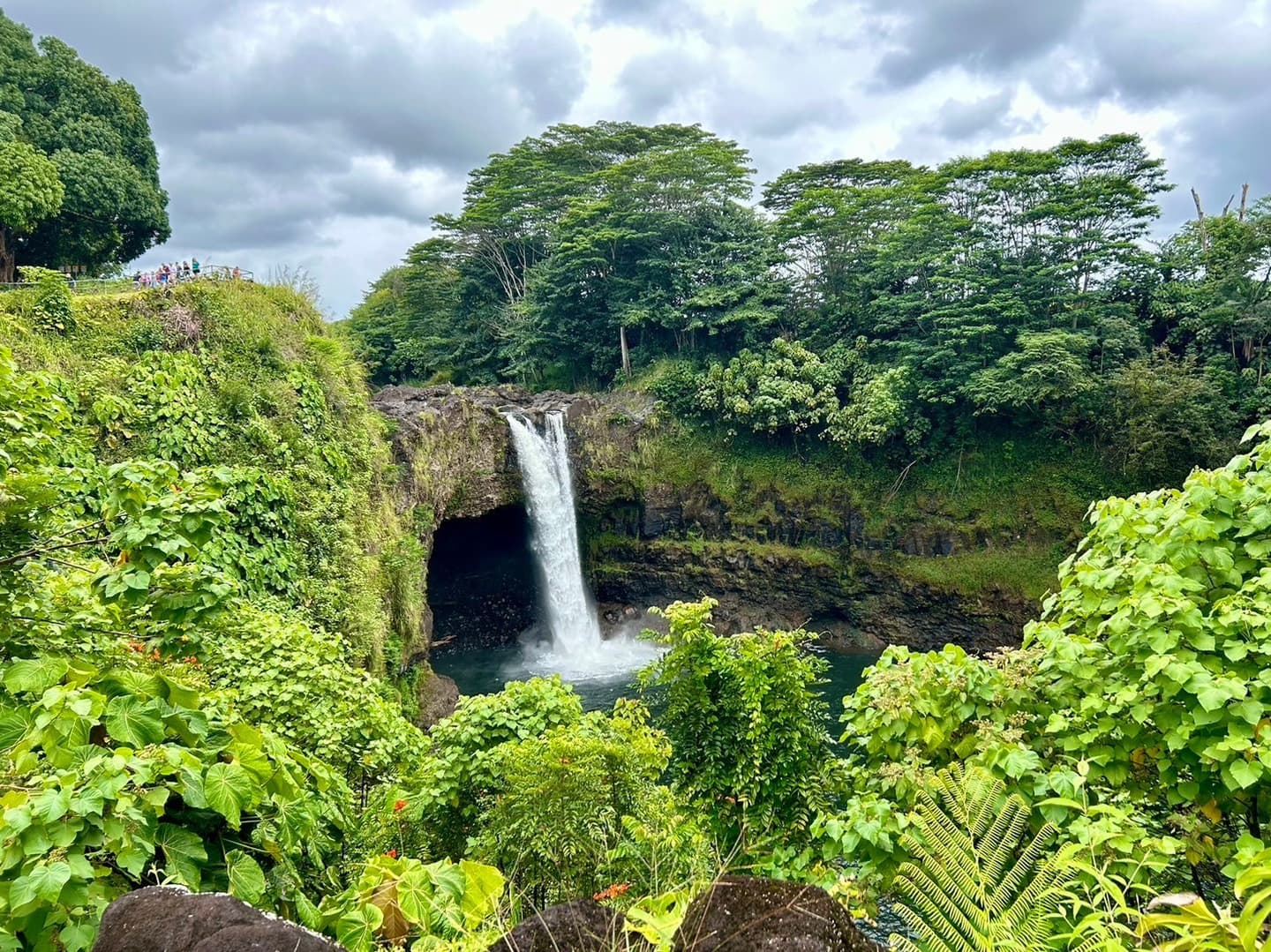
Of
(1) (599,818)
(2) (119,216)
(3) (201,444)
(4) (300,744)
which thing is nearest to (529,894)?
(1) (599,818)

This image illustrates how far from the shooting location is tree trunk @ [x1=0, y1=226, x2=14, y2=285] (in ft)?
55.4

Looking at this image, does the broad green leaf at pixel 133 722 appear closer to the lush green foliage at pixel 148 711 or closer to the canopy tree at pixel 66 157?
the lush green foliage at pixel 148 711

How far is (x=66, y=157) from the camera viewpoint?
17.8m

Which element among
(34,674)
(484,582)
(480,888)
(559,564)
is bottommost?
(484,582)

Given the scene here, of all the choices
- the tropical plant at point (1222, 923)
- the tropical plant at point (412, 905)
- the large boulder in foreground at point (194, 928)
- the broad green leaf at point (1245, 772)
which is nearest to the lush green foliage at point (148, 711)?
the large boulder in foreground at point (194, 928)

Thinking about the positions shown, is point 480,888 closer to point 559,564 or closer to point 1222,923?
point 1222,923

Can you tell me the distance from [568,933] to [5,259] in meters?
22.2

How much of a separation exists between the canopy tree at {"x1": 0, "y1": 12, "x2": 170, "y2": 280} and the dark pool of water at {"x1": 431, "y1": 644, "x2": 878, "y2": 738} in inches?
561

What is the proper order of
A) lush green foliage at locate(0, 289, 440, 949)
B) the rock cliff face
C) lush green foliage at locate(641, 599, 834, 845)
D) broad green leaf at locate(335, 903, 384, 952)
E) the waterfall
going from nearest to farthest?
lush green foliage at locate(0, 289, 440, 949), broad green leaf at locate(335, 903, 384, 952), lush green foliage at locate(641, 599, 834, 845), the rock cliff face, the waterfall

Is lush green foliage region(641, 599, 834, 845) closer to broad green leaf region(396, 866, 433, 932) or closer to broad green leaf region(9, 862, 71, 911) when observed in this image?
broad green leaf region(396, 866, 433, 932)

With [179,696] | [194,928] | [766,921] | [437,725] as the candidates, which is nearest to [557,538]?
[437,725]

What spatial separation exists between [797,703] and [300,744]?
3490 millimetres

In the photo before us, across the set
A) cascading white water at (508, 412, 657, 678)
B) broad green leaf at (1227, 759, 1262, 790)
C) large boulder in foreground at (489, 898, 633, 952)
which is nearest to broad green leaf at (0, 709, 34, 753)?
large boulder in foreground at (489, 898, 633, 952)

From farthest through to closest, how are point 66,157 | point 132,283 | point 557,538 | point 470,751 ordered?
point 557,538 < point 66,157 < point 132,283 < point 470,751
